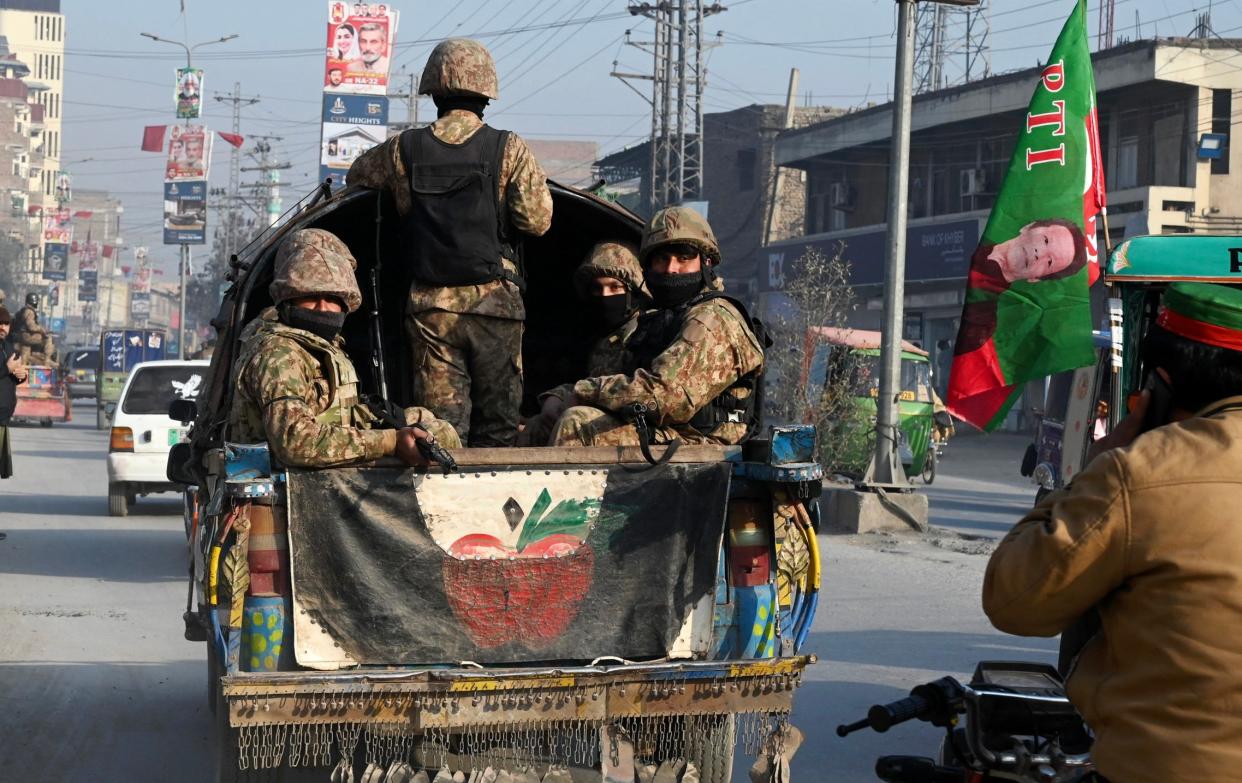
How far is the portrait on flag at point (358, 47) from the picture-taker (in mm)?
41250

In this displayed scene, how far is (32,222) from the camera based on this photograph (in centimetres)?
14562

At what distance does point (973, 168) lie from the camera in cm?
4022

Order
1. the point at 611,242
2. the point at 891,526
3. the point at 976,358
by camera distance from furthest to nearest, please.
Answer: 1. the point at 891,526
2. the point at 976,358
3. the point at 611,242

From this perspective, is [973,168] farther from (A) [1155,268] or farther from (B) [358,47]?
(A) [1155,268]

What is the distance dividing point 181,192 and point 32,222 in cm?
9775

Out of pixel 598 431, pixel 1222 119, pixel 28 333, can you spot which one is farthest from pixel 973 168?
pixel 598 431

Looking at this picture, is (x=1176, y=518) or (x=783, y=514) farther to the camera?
(x=783, y=514)

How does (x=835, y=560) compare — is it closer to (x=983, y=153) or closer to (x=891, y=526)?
(x=891, y=526)

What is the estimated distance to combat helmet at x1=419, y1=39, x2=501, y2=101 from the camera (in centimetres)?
689

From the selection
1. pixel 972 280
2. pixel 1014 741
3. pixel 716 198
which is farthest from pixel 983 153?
pixel 1014 741

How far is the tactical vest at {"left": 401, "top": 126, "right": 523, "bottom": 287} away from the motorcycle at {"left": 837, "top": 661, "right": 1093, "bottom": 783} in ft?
11.9

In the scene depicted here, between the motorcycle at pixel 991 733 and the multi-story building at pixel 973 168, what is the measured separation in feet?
70.7

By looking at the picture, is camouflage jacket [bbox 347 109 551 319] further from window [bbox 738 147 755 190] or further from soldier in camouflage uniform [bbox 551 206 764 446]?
window [bbox 738 147 755 190]

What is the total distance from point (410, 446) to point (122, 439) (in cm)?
1194
